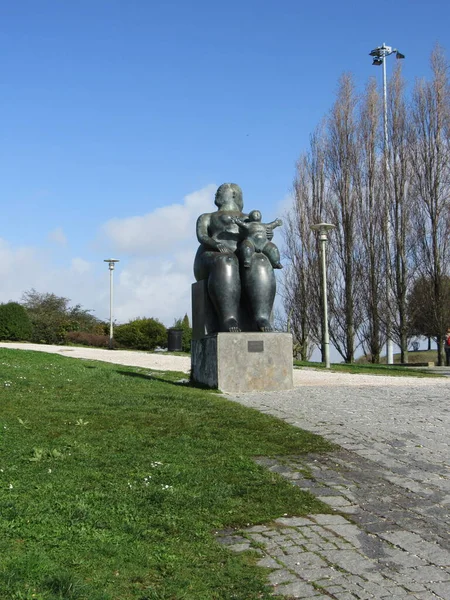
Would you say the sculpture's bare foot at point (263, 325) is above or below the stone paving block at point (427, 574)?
above

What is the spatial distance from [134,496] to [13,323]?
24.8 m

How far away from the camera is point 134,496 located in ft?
13.3

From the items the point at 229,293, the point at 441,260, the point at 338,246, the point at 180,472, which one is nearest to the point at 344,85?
the point at 338,246

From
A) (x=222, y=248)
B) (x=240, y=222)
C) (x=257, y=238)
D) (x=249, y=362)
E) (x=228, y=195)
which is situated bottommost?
(x=249, y=362)

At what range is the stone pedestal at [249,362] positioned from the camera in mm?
9305

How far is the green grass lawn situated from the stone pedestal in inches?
76.9

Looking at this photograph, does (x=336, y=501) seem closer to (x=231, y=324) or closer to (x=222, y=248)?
(x=231, y=324)

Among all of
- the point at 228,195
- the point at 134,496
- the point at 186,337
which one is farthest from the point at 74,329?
the point at 134,496

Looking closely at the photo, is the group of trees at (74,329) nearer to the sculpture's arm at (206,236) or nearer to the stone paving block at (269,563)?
the sculpture's arm at (206,236)

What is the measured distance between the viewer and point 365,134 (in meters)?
27.3

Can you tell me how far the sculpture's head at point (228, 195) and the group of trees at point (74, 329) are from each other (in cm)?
1615

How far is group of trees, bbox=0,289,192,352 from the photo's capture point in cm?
2755

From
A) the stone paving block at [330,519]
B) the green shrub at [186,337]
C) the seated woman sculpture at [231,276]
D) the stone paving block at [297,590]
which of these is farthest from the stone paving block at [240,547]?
the green shrub at [186,337]

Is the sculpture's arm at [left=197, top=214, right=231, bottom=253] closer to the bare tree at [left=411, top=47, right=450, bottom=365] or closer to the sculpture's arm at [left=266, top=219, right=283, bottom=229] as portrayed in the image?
the sculpture's arm at [left=266, top=219, right=283, bottom=229]
